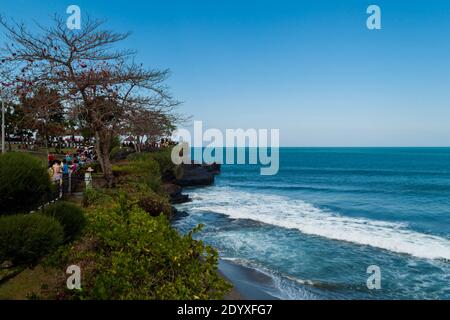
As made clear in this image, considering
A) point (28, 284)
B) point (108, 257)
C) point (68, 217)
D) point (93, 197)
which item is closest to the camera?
point (68, 217)

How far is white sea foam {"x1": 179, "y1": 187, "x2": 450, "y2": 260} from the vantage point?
19453 millimetres

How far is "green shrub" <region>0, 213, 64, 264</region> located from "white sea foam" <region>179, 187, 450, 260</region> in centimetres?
1783

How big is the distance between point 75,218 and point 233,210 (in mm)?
24001

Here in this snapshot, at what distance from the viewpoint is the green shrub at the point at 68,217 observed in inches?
274

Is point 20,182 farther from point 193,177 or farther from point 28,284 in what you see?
point 193,177

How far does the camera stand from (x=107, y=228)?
966 centimetres

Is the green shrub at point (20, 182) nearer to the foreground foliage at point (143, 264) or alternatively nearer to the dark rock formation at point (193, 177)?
the foreground foliage at point (143, 264)

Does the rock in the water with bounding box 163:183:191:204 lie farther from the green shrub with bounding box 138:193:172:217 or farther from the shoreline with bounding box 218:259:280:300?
the shoreline with bounding box 218:259:280:300

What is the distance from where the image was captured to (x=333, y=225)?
2497 centimetres

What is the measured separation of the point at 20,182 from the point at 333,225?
2220 centimetres

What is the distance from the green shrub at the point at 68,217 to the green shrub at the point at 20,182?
345 mm

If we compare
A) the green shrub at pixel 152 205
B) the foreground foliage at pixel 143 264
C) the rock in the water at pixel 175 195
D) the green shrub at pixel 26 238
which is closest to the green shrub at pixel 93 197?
the green shrub at pixel 152 205

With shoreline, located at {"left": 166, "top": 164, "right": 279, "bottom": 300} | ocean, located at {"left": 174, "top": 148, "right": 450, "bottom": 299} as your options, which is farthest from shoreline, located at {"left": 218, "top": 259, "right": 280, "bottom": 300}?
ocean, located at {"left": 174, "top": 148, "right": 450, "bottom": 299}

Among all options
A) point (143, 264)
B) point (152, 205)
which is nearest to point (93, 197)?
point (152, 205)
